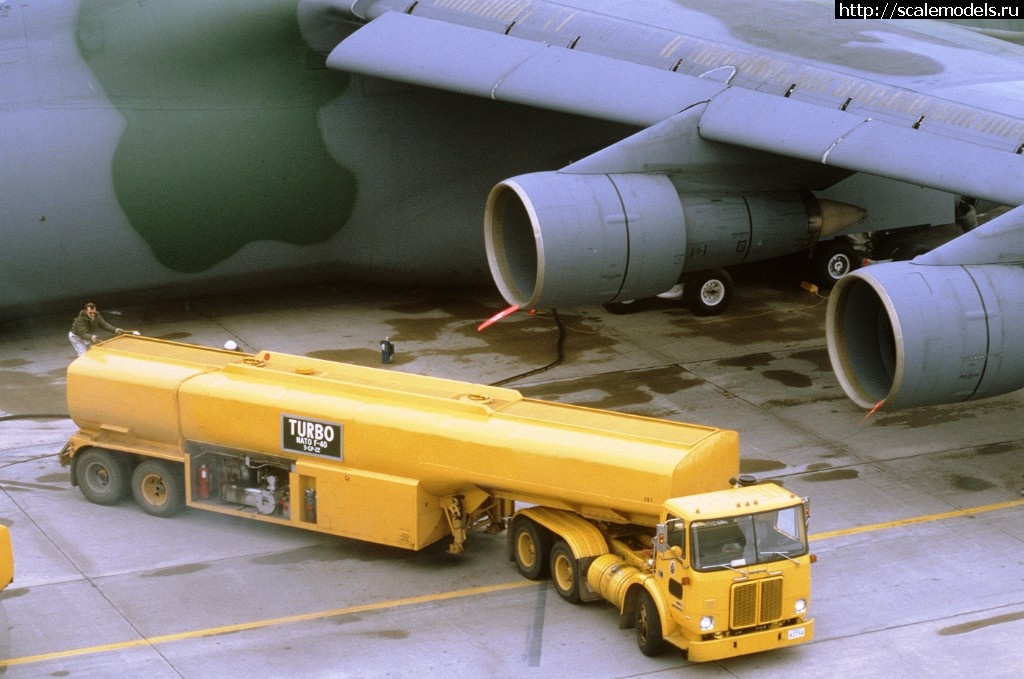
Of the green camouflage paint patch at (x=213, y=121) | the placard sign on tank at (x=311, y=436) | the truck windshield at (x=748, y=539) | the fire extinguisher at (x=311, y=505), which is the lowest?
the fire extinguisher at (x=311, y=505)

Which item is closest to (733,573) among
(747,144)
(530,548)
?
(530,548)

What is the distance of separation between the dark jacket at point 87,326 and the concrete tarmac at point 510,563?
3.33 feet

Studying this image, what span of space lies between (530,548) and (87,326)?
7.82 meters

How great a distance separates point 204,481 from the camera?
51.1 ft

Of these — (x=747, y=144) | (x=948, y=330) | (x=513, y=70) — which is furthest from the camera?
(x=513, y=70)

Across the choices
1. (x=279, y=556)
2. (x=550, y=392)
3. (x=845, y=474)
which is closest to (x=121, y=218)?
(x=550, y=392)

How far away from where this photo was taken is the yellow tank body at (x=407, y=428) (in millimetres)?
13406

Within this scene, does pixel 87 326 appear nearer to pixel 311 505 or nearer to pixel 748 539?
pixel 311 505

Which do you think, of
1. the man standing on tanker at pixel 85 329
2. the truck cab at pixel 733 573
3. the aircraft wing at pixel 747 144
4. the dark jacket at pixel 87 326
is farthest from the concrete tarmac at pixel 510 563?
the aircraft wing at pixel 747 144

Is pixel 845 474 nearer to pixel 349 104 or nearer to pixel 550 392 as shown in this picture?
pixel 550 392

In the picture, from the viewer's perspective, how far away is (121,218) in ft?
68.9

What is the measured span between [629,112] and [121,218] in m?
7.66

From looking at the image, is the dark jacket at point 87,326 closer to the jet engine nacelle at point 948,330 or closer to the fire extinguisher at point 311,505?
the fire extinguisher at point 311,505

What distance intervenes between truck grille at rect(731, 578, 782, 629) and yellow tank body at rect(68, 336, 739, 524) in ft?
3.81
